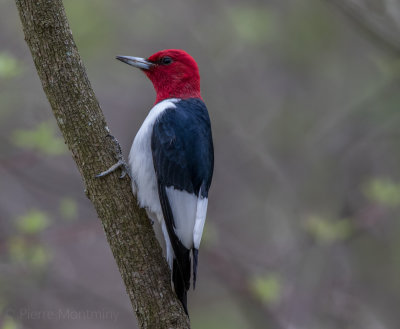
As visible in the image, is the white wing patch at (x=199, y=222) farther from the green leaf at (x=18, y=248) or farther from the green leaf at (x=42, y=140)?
the green leaf at (x=18, y=248)

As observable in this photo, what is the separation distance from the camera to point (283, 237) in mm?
5848

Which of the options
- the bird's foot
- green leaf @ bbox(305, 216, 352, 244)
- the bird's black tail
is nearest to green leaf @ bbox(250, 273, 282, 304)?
green leaf @ bbox(305, 216, 352, 244)

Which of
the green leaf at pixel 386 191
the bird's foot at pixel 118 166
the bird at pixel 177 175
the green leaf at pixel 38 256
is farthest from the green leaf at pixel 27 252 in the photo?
the green leaf at pixel 386 191

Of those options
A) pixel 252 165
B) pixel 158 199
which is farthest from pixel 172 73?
pixel 252 165

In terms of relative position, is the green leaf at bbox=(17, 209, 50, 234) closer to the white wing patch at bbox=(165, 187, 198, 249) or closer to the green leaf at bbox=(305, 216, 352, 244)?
the white wing patch at bbox=(165, 187, 198, 249)

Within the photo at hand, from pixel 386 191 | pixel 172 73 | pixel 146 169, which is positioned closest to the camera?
pixel 146 169

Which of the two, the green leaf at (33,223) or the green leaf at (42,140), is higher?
the green leaf at (42,140)

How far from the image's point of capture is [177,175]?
3.30 meters

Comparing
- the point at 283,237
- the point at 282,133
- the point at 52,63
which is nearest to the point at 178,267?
the point at 52,63

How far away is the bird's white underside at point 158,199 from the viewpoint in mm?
3064

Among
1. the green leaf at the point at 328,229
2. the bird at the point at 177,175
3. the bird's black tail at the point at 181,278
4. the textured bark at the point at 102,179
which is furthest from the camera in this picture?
the green leaf at the point at 328,229

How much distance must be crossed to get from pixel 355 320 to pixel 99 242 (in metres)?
3.83

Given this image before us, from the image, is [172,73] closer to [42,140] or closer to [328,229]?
[42,140]

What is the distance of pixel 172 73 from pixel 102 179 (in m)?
1.45
